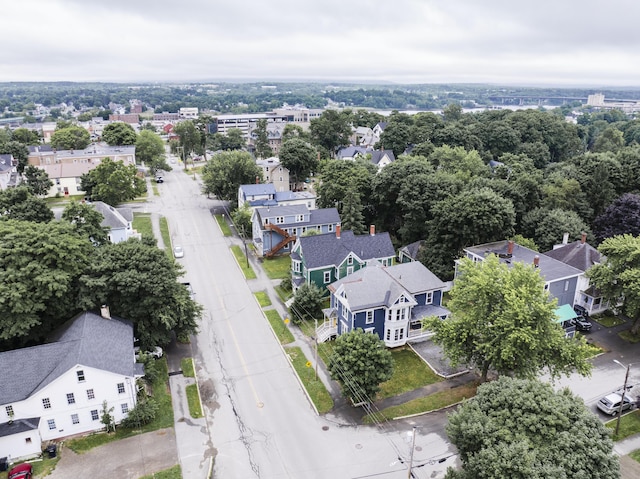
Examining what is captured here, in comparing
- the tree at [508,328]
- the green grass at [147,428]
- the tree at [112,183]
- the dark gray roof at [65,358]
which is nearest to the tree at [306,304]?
the green grass at [147,428]

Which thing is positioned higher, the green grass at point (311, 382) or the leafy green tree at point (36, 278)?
the leafy green tree at point (36, 278)

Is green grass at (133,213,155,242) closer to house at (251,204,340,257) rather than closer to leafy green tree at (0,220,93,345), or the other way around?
house at (251,204,340,257)

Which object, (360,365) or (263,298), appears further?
(263,298)

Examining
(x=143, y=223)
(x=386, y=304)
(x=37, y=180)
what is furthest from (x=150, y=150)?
(x=386, y=304)

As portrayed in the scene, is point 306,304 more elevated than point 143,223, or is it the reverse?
point 143,223

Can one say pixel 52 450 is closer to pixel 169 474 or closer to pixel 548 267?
pixel 169 474

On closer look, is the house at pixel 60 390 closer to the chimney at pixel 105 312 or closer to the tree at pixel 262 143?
the chimney at pixel 105 312
